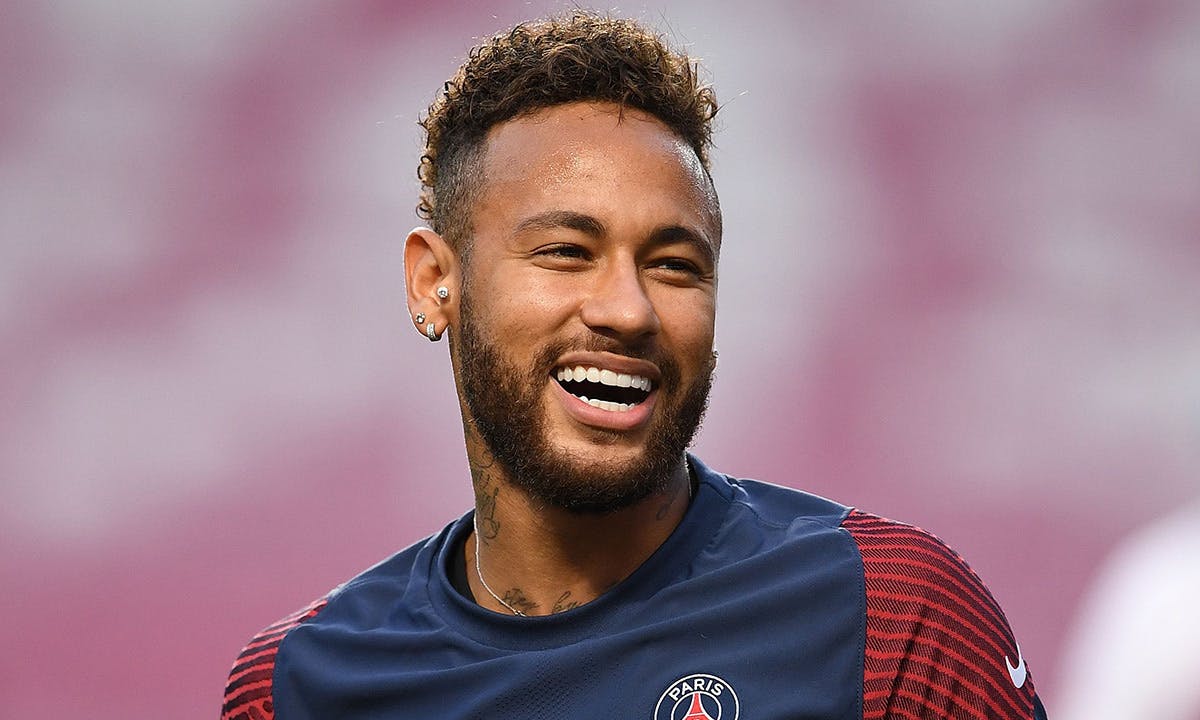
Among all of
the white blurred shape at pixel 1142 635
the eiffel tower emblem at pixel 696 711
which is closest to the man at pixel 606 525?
the eiffel tower emblem at pixel 696 711

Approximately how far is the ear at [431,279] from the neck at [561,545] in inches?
8.7

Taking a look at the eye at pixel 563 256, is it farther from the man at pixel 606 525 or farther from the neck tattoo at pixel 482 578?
the neck tattoo at pixel 482 578

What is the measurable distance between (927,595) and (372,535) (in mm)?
2491

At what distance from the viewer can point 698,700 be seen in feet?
5.96

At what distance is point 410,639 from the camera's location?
202 cm

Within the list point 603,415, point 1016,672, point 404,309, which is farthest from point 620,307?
point 404,309

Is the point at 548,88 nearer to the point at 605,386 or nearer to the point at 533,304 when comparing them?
the point at 533,304

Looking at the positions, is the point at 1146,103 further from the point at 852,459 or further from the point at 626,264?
the point at 626,264

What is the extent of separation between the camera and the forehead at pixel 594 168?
1951mm

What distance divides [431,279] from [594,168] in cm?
36

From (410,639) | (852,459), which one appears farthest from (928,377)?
(410,639)

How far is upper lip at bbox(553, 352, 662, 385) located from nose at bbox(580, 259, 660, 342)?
1.1 inches

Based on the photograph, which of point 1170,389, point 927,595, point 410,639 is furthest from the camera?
point 1170,389

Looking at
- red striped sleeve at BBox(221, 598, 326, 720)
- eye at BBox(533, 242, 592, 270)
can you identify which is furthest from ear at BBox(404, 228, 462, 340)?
red striped sleeve at BBox(221, 598, 326, 720)
